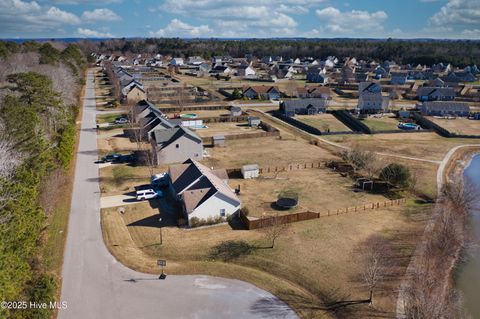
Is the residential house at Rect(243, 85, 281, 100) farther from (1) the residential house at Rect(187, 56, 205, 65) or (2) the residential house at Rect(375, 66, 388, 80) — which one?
(1) the residential house at Rect(187, 56, 205, 65)

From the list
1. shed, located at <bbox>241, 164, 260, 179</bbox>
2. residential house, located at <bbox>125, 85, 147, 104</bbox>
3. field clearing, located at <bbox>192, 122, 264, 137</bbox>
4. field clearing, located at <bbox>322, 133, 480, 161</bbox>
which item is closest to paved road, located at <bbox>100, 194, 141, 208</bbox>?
shed, located at <bbox>241, 164, 260, 179</bbox>

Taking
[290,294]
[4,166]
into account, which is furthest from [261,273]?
[4,166]

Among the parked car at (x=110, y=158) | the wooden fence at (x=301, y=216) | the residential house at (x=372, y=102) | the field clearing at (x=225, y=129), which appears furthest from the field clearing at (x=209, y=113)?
the wooden fence at (x=301, y=216)

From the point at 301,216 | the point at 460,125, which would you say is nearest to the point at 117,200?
the point at 301,216

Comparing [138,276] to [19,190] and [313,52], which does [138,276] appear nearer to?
[19,190]

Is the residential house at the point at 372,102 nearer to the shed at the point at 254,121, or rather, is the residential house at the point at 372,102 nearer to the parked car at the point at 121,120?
the shed at the point at 254,121

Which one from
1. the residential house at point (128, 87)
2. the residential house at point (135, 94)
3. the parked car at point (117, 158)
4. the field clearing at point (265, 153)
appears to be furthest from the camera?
Answer: the residential house at point (128, 87)
